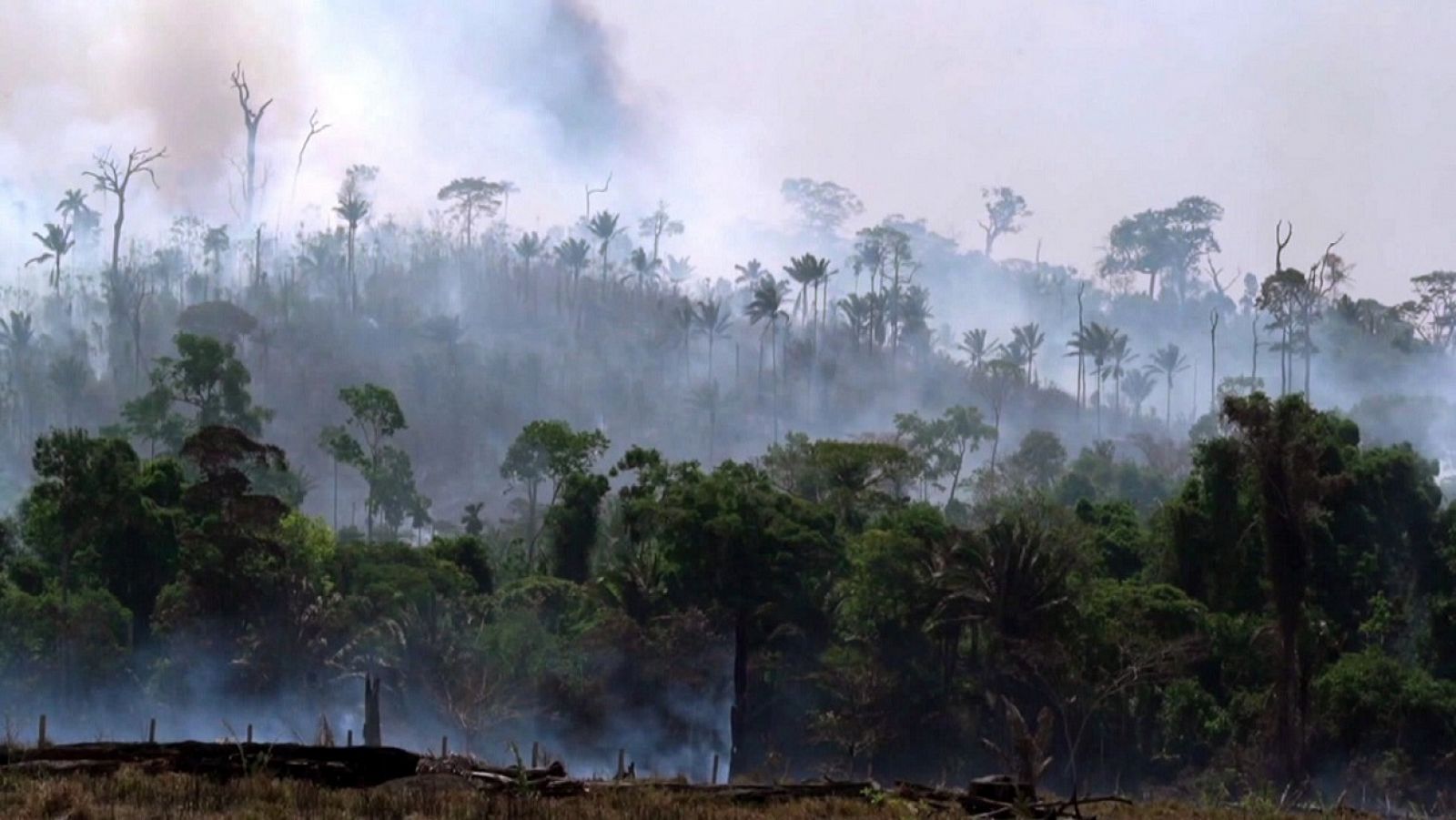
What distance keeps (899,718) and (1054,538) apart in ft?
24.6

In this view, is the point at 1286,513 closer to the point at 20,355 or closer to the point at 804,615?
the point at 804,615

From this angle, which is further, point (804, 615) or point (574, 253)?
point (574, 253)

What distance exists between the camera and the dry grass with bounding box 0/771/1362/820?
47.7ft

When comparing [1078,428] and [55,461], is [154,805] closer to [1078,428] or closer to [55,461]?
[55,461]

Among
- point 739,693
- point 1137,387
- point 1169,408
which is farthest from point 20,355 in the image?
point 1169,408

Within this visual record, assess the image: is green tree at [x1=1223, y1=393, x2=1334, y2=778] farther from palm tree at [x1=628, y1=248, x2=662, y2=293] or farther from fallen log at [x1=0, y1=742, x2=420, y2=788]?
palm tree at [x1=628, y1=248, x2=662, y2=293]

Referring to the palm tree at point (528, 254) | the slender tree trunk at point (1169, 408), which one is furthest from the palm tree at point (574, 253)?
the slender tree trunk at point (1169, 408)

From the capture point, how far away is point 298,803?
15.0 meters

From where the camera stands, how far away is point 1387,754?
1991 inches

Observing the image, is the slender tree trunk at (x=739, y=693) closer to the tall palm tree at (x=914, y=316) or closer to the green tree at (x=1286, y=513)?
the green tree at (x=1286, y=513)

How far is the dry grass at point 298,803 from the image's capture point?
14.5 metres

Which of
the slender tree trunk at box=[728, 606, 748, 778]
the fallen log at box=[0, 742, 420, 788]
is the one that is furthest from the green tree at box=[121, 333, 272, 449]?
the fallen log at box=[0, 742, 420, 788]

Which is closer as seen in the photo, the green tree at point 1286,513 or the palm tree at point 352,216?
the green tree at point 1286,513

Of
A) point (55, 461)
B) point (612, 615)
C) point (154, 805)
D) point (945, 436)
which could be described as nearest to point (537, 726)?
point (612, 615)
